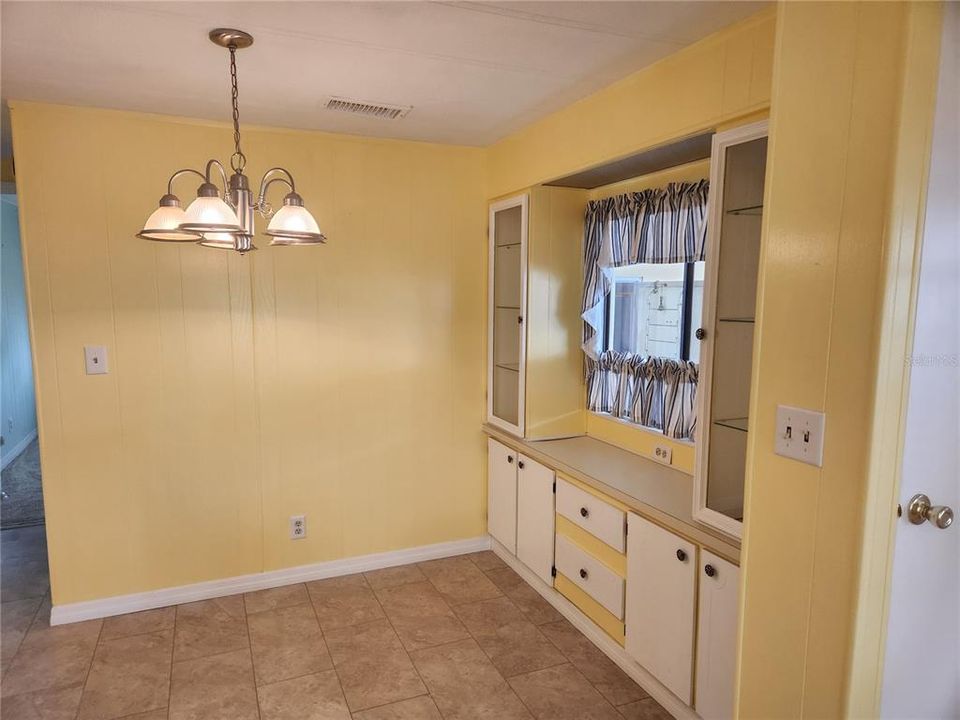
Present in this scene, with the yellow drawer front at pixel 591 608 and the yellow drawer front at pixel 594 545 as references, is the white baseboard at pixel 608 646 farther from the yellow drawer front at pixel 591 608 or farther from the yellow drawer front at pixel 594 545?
the yellow drawer front at pixel 594 545

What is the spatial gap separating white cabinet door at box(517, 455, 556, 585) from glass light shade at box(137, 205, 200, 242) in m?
1.98

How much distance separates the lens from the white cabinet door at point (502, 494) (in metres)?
3.49

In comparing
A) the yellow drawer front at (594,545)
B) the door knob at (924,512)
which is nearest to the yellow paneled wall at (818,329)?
the door knob at (924,512)

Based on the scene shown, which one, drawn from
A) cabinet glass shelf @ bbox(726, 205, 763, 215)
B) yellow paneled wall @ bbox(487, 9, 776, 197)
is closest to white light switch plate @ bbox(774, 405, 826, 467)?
cabinet glass shelf @ bbox(726, 205, 763, 215)

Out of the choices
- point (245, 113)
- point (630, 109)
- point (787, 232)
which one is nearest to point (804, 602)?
point (787, 232)

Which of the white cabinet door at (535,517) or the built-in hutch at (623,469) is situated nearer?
the built-in hutch at (623,469)

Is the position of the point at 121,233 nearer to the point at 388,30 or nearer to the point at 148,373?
the point at 148,373

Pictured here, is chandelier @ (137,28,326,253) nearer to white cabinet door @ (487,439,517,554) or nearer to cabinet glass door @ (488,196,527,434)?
cabinet glass door @ (488,196,527,434)

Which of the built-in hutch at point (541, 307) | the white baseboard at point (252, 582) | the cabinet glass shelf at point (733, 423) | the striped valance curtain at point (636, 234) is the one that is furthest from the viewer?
the built-in hutch at point (541, 307)

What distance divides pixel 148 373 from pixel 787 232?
286cm

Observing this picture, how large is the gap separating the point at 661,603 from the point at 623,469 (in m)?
0.63

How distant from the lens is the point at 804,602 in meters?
1.44


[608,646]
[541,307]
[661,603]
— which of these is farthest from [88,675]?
[541,307]

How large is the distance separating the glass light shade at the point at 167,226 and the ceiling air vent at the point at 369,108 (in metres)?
1.07
